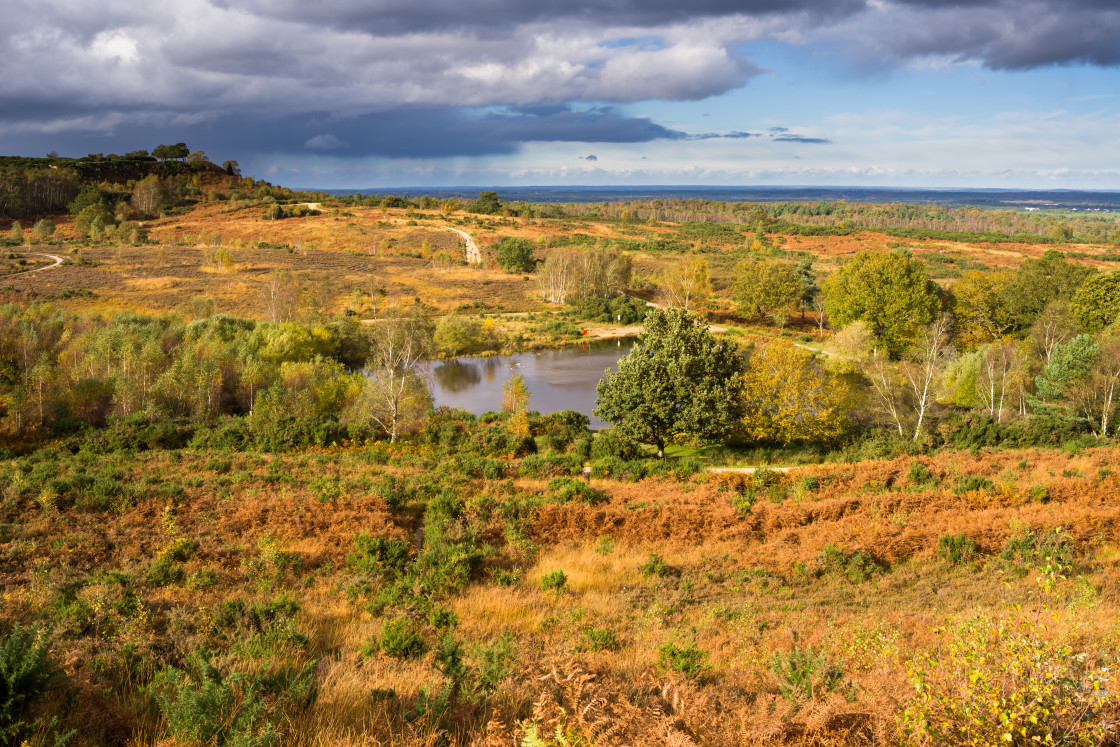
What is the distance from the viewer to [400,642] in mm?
8305

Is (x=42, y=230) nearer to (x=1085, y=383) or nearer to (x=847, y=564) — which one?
(x=847, y=564)

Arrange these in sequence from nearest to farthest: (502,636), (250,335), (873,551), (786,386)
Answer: (502,636), (873,551), (786,386), (250,335)

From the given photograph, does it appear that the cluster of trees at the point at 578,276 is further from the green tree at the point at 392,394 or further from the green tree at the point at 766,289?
the green tree at the point at 392,394

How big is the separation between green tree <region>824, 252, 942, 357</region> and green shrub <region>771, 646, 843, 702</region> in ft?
151

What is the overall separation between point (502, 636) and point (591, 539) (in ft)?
24.7

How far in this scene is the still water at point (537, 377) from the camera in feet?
132

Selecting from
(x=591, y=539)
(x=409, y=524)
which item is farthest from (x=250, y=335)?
(x=591, y=539)

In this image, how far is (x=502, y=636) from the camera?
9188 millimetres

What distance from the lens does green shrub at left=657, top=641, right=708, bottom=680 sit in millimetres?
7543

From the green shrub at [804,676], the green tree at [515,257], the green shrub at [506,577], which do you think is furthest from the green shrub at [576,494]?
the green tree at [515,257]

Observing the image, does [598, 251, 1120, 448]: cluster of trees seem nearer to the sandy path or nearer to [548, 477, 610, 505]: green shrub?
[548, 477, 610, 505]: green shrub

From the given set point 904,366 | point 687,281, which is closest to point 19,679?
point 904,366

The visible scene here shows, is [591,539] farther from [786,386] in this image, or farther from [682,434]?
[786,386]

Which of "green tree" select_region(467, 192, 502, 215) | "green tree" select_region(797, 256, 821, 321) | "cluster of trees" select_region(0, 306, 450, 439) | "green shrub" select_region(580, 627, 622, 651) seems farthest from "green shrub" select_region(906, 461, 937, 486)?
"green tree" select_region(467, 192, 502, 215)
